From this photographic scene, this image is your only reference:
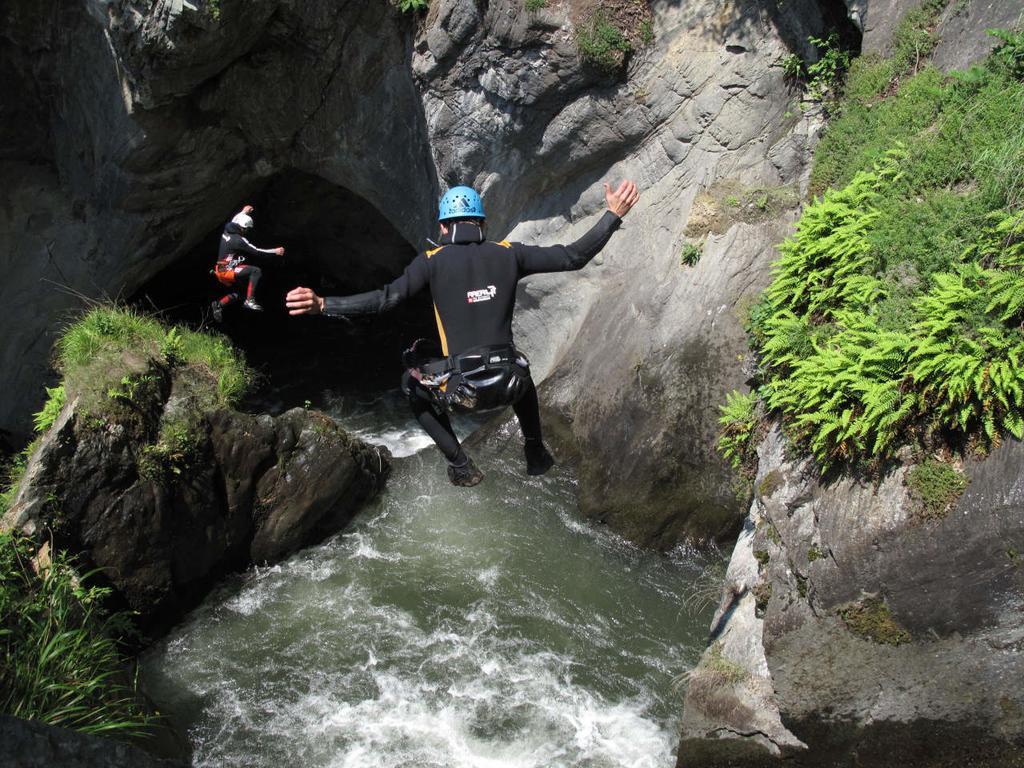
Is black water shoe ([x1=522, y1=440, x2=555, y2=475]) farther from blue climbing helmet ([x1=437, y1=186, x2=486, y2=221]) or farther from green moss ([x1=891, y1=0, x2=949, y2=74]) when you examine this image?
green moss ([x1=891, y1=0, x2=949, y2=74])

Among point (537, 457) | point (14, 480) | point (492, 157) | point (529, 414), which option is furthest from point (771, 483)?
point (14, 480)

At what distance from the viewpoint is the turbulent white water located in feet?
26.3

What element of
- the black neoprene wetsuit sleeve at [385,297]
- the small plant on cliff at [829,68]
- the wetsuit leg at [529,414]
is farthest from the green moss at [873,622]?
the small plant on cliff at [829,68]

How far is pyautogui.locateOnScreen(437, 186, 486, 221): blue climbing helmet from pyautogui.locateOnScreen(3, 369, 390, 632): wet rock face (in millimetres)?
5281

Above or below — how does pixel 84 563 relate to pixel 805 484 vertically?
below

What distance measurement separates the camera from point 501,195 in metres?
13.5

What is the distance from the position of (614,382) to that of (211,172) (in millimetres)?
8722

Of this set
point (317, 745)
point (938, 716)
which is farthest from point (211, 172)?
point (938, 716)

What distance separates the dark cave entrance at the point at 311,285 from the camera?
16.5m

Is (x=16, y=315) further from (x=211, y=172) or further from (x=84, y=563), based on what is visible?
(x=84, y=563)

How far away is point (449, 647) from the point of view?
9.04m

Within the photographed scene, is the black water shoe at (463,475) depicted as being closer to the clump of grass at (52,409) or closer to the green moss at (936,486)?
the green moss at (936,486)

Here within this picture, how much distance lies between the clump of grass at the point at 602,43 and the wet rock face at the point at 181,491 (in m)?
6.38

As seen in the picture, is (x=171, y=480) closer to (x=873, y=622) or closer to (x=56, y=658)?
(x=56, y=658)
